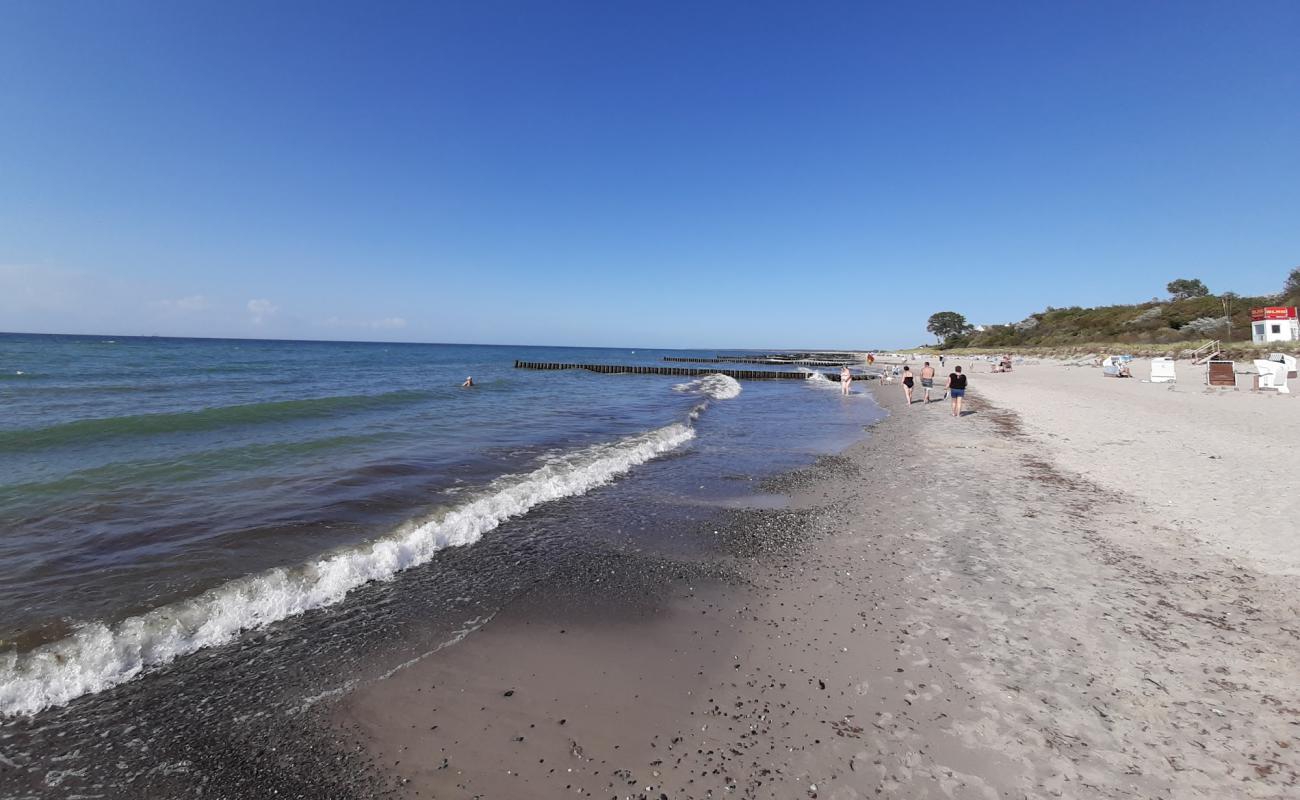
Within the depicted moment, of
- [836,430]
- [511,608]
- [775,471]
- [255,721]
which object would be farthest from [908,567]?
[836,430]

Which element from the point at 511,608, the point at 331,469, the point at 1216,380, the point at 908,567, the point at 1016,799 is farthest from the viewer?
the point at 1216,380

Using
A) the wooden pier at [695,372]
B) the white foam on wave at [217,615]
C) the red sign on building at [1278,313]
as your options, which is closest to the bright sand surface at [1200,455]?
the white foam on wave at [217,615]

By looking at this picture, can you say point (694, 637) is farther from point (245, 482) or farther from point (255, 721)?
point (245, 482)

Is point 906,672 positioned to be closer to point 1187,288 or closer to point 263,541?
point 263,541

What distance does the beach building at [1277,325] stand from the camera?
132ft

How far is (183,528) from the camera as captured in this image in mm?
7141

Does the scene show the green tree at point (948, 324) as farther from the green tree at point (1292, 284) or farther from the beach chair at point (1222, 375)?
the beach chair at point (1222, 375)

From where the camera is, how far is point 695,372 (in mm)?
58094

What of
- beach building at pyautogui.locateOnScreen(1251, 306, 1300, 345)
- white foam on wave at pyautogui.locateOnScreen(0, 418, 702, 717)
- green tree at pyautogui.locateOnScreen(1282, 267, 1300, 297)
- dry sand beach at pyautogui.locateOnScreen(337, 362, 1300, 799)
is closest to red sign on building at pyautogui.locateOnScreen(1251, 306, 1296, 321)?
beach building at pyautogui.locateOnScreen(1251, 306, 1300, 345)

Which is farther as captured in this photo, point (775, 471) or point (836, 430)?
point (836, 430)

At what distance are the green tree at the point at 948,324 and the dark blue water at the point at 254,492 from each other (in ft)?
383

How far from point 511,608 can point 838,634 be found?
10.1 feet

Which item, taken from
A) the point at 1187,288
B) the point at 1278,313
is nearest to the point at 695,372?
the point at 1278,313

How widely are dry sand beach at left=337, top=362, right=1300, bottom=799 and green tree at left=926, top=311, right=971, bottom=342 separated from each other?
419 ft
